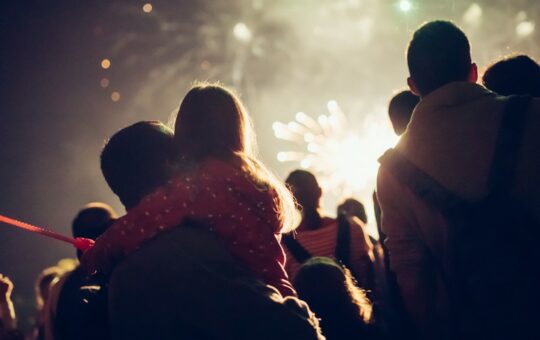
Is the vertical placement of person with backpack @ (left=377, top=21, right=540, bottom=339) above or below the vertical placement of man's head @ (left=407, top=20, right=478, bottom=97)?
below

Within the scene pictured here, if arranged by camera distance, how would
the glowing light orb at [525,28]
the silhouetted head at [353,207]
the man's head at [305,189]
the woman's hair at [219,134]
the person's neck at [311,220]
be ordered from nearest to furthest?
the woman's hair at [219,134]
the person's neck at [311,220]
the man's head at [305,189]
the silhouetted head at [353,207]
the glowing light orb at [525,28]

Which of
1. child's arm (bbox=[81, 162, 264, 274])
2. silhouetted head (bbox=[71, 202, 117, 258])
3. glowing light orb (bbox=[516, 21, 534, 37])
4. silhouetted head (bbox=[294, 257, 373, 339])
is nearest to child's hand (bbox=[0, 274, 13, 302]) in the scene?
silhouetted head (bbox=[71, 202, 117, 258])

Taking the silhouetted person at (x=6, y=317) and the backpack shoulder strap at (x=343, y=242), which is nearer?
the silhouetted person at (x=6, y=317)

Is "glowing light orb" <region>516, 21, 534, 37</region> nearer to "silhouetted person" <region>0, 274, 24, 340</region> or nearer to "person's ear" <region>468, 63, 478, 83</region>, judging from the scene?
"person's ear" <region>468, 63, 478, 83</region>

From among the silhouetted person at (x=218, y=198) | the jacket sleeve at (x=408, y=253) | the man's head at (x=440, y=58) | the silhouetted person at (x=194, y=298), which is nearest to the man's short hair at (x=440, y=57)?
the man's head at (x=440, y=58)

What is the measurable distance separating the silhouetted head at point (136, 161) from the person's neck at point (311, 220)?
1.93 meters

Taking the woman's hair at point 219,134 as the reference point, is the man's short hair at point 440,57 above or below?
above

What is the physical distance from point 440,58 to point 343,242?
166 cm

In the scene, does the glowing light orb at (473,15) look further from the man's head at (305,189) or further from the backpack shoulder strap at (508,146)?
the backpack shoulder strap at (508,146)

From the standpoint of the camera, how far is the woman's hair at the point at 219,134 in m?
1.92

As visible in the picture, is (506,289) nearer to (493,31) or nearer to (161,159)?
(161,159)

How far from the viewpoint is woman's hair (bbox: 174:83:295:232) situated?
192cm

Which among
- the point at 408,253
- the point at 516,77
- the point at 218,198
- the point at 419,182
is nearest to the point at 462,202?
the point at 419,182

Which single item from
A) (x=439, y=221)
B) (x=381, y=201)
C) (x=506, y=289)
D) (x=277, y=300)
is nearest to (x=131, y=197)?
(x=277, y=300)
